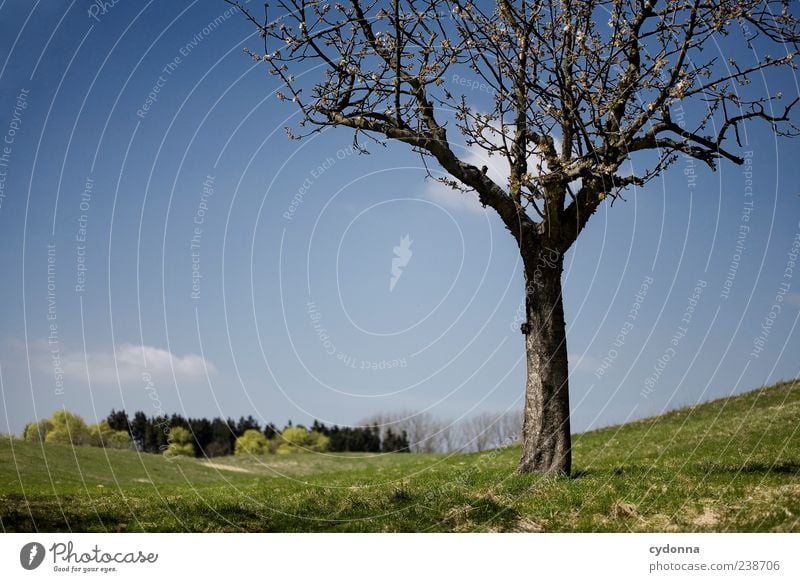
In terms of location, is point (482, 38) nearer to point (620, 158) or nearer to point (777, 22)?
point (620, 158)

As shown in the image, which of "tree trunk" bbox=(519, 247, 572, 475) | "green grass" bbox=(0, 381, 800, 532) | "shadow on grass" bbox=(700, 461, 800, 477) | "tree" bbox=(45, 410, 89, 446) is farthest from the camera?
"tree" bbox=(45, 410, 89, 446)

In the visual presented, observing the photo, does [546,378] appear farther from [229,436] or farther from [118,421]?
[229,436]

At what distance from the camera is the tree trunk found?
51.1 ft

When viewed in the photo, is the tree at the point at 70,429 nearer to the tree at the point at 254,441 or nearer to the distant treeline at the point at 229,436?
the distant treeline at the point at 229,436

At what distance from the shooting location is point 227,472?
3647cm

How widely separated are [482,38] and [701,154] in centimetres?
534
